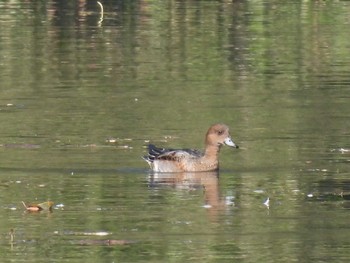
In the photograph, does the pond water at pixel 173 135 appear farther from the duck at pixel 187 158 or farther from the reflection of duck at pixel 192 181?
the duck at pixel 187 158

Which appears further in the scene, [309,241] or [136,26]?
[136,26]

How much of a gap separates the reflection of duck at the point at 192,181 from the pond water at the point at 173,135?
2 centimetres

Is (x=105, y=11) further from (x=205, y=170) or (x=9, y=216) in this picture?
(x=9, y=216)

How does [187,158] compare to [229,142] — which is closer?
[187,158]

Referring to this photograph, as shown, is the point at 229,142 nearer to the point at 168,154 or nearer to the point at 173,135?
the point at 168,154

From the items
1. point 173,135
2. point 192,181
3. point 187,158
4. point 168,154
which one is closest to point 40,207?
point 192,181

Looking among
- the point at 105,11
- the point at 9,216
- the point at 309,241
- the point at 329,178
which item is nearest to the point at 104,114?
the point at 329,178

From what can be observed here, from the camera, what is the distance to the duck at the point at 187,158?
15.9m

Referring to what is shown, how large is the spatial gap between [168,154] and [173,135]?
6.90ft

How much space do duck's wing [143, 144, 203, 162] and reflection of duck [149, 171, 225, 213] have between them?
6.7 inches

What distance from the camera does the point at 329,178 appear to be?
594 inches

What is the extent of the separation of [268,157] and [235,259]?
5.12 m

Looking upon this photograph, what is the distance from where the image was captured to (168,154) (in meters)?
15.9

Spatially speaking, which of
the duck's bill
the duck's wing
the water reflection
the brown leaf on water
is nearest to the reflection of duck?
the water reflection
